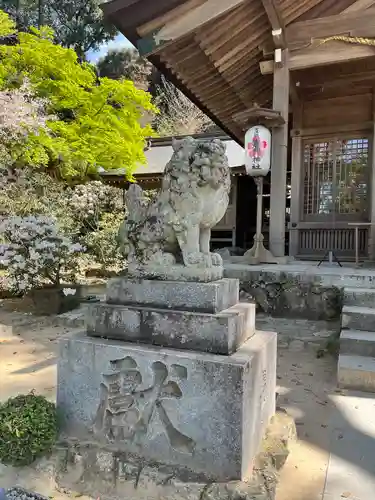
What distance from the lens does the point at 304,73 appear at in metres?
7.82

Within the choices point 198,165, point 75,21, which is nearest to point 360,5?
point 198,165

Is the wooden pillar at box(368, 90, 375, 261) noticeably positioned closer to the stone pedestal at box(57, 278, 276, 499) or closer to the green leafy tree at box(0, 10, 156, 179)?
the stone pedestal at box(57, 278, 276, 499)

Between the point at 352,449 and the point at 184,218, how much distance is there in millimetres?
1937

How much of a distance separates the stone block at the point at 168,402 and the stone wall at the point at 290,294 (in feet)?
9.95

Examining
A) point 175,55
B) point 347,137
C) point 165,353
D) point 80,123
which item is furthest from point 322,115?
point 165,353

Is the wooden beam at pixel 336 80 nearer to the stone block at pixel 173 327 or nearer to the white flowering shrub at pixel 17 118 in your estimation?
the white flowering shrub at pixel 17 118

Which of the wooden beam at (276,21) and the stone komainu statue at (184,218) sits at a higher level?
the wooden beam at (276,21)

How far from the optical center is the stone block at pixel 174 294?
2393mm

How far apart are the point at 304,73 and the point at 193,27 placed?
126 inches

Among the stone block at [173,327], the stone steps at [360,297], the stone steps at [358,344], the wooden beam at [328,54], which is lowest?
the stone steps at [358,344]

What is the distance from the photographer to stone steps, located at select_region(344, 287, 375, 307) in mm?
4711

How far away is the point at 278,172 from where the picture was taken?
21.8 feet

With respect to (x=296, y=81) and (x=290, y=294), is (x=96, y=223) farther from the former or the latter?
(x=290, y=294)

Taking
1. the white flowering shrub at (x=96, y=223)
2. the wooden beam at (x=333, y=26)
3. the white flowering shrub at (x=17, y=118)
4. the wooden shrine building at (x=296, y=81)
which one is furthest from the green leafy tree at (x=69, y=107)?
the wooden beam at (x=333, y=26)
